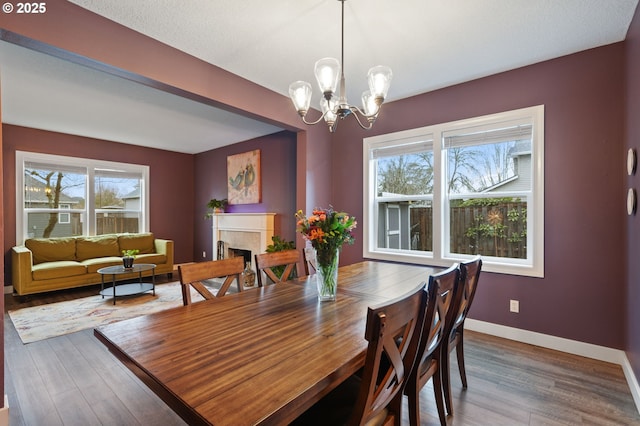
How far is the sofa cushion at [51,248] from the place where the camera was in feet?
14.6

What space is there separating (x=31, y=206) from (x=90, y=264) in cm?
153

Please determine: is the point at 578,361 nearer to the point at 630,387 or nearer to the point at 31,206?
the point at 630,387

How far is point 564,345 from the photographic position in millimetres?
2633

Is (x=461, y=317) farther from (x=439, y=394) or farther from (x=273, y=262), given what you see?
(x=273, y=262)

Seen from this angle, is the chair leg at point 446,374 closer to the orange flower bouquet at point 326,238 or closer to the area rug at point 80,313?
the orange flower bouquet at point 326,238

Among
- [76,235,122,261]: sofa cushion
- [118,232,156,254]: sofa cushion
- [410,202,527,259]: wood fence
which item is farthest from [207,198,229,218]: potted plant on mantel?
A: [410,202,527,259]: wood fence

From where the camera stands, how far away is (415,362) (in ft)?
4.36

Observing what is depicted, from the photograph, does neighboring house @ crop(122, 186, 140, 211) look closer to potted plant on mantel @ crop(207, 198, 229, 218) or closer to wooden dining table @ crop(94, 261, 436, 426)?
potted plant on mantel @ crop(207, 198, 229, 218)

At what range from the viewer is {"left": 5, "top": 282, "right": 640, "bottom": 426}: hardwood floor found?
1.81m

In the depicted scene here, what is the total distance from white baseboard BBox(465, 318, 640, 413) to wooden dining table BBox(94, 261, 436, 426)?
1914 mm

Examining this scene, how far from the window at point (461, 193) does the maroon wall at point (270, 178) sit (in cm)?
145

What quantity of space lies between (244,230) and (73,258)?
2658 millimetres

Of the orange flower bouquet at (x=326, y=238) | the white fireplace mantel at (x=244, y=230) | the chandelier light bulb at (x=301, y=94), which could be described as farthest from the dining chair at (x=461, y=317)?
the white fireplace mantel at (x=244, y=230)

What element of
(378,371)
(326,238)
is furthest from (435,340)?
(326,238)
